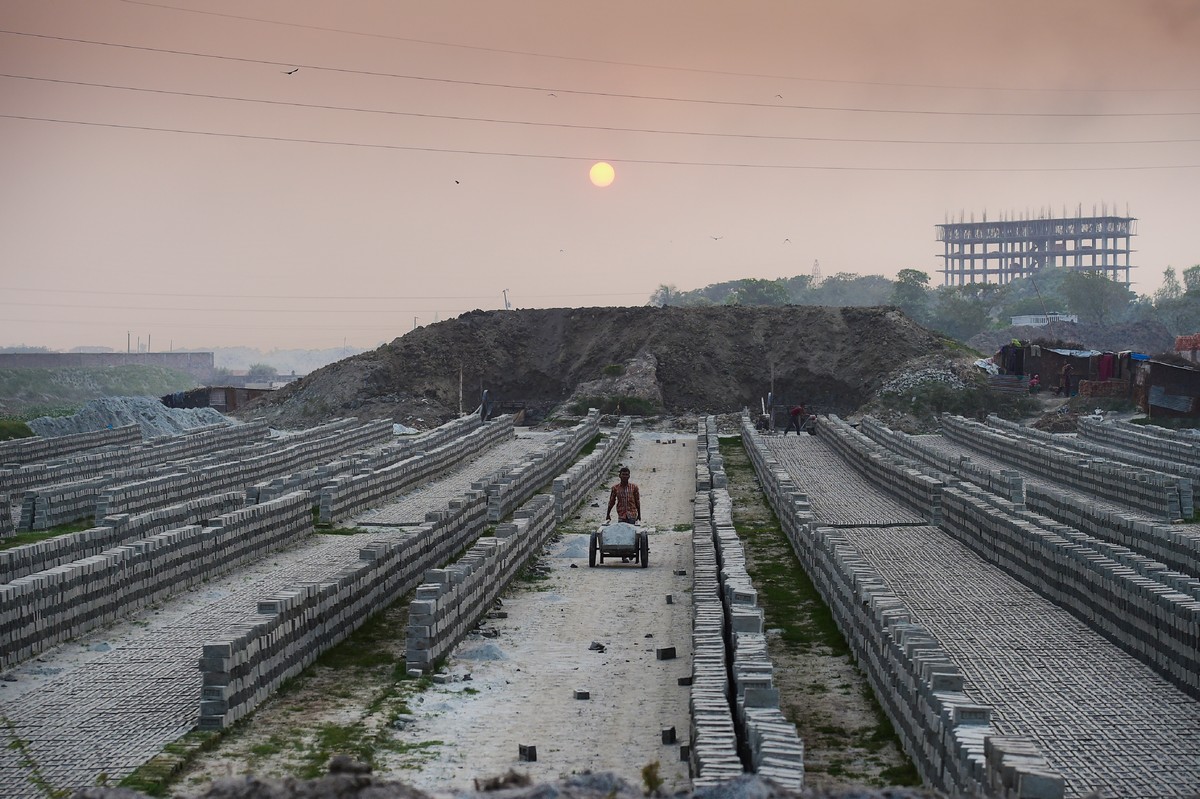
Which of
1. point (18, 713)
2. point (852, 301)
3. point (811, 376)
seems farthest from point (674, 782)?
point (852, 301)

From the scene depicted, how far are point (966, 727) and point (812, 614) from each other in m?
6.51

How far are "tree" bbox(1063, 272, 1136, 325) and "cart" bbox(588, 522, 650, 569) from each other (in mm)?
106739

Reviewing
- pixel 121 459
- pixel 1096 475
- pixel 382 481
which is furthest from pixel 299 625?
pixel 121 459

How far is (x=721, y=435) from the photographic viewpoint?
142 ft

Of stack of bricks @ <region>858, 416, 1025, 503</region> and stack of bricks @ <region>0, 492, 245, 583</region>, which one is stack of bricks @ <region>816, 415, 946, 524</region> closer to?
stack of bricks @ <region>858, 416, 1025, 503</region>

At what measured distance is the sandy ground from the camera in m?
9.39

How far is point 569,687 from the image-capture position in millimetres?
11625

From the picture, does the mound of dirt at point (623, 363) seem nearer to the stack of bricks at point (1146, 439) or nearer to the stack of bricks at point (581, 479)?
the stack of bricks at point (1146, 439)

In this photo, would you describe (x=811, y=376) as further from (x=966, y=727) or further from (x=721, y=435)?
(x=966, y=727)

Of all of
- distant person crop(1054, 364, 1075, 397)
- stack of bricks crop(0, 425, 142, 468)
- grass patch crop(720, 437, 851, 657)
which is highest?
distant person crop(1054, 364, 1075, 397)

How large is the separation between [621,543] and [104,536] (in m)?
6.69

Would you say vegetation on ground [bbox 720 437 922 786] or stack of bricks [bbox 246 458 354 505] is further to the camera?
stack of bricks [bbox 246 458 354 505]

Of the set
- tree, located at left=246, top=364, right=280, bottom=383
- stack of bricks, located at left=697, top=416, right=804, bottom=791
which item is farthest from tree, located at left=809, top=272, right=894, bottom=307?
stack of bricks, located at left=697, top=416, right=804, bottom=791

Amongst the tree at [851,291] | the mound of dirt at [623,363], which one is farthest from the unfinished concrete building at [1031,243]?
the mound of dirt at [623,363]
